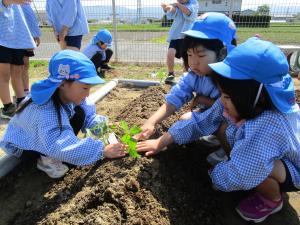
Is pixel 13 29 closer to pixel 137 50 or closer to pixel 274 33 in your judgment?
pixel 137 50

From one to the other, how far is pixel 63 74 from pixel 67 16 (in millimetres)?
3075

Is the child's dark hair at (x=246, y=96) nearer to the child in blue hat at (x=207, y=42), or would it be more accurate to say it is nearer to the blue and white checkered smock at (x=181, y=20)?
the child in blue hat at (x=207, y=42)

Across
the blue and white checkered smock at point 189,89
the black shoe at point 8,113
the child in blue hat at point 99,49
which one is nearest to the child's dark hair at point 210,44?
the blue and white checkered smock at point 189,89

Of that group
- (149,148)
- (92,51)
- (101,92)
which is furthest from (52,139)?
(92,51)

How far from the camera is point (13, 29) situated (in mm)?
3967

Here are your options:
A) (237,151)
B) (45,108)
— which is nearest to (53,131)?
(45,108)

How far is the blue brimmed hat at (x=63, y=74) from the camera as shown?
231cm

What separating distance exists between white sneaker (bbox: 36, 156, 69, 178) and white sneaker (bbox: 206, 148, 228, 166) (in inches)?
45.2

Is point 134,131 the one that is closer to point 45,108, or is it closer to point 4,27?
point 45,108

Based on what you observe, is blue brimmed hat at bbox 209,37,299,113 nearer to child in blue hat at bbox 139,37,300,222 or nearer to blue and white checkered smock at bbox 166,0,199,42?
child in blue hat at bbox 139,37,300,222

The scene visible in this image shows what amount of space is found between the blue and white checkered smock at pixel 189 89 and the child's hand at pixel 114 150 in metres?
0.68

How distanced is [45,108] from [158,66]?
579cm

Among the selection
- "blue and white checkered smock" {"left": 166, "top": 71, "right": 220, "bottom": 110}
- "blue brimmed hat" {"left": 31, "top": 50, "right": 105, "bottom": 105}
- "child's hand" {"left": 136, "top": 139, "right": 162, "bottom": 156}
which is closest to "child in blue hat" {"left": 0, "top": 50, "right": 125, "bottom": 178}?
"blue brimmed hat" {"left": 31, "top": 50, "right": 105, "bottom": 105}

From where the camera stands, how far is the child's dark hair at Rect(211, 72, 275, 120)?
1.88 meters
